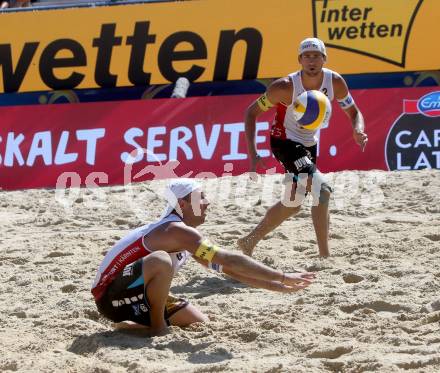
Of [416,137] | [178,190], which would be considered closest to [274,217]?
[178,190]

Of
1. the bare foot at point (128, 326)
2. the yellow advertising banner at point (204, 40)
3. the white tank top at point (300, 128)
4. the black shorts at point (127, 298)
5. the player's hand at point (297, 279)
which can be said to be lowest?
the bare foot at point (128, 326)

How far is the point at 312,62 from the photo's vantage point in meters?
7.09

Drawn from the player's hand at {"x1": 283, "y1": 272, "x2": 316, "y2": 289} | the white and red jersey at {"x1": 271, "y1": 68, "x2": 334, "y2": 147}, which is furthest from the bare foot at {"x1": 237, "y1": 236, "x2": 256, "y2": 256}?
the player's hand at {"x1": 283, "y1": 272, "x2": 316, "y2": 289}

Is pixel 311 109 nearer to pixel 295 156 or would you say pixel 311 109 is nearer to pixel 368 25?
pixel 295 156

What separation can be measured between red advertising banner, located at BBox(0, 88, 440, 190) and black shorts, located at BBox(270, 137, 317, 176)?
3.14m

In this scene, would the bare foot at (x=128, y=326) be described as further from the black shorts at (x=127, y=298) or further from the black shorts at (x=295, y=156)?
the black shorts at (x=295, y=156)

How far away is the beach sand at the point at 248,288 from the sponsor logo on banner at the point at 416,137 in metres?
0.58

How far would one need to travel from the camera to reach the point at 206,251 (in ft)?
17.0

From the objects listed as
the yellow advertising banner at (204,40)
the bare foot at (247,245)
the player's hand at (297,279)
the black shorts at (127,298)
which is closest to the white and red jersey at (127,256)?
the black shorts at (127,298)

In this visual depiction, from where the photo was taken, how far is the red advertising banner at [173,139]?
10586 mm

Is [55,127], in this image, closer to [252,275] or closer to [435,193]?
[435,193]

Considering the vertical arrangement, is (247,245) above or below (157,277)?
above

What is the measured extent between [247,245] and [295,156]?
2.48ft

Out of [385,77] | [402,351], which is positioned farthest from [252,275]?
[385,77]
